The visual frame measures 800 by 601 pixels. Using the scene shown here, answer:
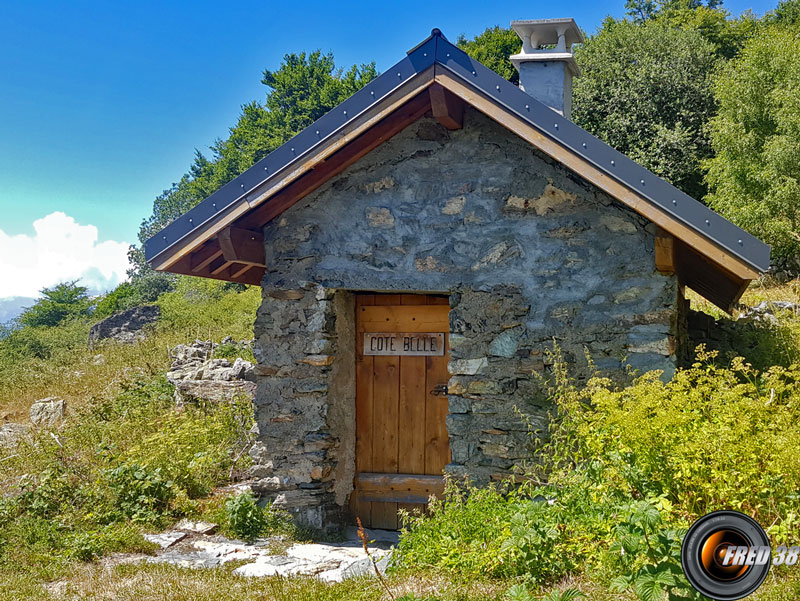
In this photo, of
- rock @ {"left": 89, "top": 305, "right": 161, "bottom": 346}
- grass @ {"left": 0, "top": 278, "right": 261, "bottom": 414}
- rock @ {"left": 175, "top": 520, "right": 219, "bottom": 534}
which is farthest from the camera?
rock @ {"left": 89, "top": 305, "right": 161, "bottom": 346}

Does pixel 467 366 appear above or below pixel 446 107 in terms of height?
below

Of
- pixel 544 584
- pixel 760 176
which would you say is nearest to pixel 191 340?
pixel 544 584

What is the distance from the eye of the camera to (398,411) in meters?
6.84

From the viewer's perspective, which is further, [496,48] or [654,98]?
[496,48]

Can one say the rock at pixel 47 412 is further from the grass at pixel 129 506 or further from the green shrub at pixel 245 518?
the green shrub at pixel 245 518

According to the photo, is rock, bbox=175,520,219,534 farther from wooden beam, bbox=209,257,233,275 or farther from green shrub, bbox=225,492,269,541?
wooden beam, bbox=209,257,233,275

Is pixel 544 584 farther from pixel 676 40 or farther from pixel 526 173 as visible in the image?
pixel 676 40

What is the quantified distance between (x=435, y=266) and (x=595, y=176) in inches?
63.3

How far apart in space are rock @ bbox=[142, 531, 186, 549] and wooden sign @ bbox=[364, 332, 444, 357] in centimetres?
245

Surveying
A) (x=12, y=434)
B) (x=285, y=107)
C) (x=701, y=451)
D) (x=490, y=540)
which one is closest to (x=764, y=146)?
(x=701, y=451)

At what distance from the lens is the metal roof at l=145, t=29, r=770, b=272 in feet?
16.0

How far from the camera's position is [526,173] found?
5.88 m

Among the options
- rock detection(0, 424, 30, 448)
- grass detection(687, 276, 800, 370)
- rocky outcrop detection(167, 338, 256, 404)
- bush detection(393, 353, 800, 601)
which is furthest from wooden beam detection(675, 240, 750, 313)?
rock detection(0, 424, 30, 448)

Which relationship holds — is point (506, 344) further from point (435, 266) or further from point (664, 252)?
point (664, 252)
